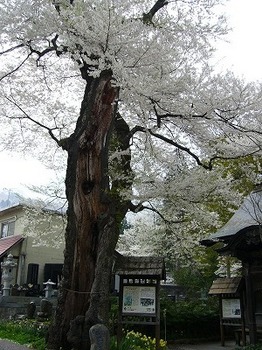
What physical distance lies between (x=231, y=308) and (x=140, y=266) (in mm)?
4202

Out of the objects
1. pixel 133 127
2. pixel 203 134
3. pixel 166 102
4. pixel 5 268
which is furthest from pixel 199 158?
pixel 5 268

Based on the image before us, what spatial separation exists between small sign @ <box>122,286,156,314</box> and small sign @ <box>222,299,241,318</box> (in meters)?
3.85

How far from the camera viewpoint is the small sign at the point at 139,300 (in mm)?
9094

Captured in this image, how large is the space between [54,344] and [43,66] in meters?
6.96

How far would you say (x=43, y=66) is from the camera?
34.7ft

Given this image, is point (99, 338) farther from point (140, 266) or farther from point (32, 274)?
point (32, 274)

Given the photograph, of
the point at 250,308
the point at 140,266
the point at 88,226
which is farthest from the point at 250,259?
the point at 88,226

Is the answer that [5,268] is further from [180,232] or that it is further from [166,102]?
[166,102]

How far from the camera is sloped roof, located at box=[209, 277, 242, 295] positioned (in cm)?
1156

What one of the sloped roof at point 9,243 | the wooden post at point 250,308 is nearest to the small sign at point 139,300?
the wooden post at point 250,308

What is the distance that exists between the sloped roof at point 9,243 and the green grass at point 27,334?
32.9 feet

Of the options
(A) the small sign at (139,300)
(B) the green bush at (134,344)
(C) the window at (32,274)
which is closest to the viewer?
(B) the green bush at (134,344)

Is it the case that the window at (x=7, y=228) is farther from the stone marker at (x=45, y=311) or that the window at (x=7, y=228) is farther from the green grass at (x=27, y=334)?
the green grass at (x=27, y=334)

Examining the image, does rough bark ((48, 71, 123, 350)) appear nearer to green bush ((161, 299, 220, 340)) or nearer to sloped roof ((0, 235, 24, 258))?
green bush ((161, 299, 220, 340))
